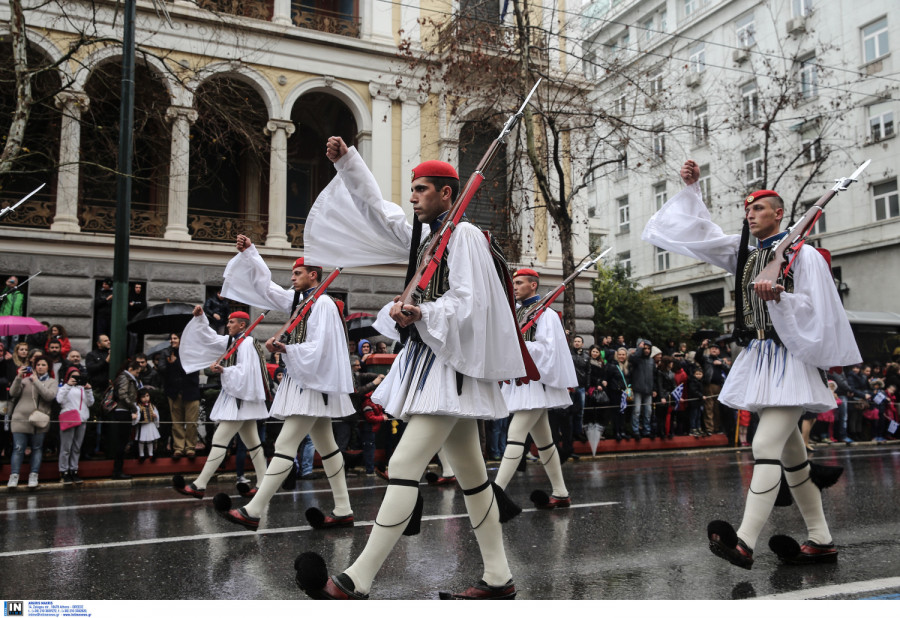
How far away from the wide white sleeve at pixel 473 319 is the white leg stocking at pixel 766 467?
1.79 metres

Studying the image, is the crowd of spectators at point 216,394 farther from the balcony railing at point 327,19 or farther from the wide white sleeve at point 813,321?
the balcony railing at point 327,19

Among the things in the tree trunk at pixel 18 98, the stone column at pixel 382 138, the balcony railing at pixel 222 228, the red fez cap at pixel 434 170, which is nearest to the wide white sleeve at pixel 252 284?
the red fez cap at pixel 434 170

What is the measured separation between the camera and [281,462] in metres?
6.89

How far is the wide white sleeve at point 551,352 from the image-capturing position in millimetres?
8016

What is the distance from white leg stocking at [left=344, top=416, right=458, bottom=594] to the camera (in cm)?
397

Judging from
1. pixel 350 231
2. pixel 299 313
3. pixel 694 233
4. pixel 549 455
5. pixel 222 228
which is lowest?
pixel 549 455

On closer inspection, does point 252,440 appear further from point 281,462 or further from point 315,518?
point 315,518

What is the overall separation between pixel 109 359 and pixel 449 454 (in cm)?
1041

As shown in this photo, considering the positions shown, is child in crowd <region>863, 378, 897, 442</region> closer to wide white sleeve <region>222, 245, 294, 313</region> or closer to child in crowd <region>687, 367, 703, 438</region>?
child in crowd <region>687, 367, 703, 438</region>

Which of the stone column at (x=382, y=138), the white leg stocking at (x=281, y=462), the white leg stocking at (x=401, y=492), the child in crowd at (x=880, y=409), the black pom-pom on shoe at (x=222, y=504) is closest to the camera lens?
the white leg stocking at (x=401, y=492)

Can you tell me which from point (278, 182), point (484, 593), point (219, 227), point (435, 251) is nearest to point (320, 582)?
point (484, 593)

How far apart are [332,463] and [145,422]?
6.30 m

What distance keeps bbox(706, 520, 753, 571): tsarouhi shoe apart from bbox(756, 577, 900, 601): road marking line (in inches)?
12.8

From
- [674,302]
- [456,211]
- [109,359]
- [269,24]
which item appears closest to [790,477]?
[456,211]
